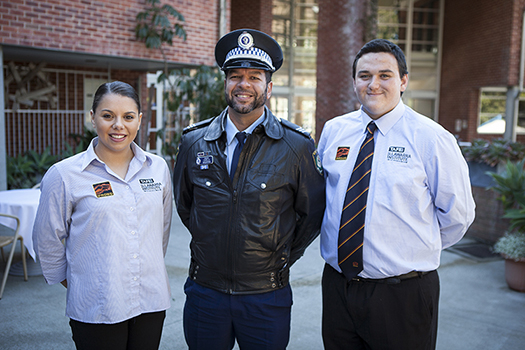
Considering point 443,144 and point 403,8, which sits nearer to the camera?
point 443,144

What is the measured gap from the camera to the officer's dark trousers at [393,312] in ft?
7.08

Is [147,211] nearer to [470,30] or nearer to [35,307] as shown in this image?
[35,307]

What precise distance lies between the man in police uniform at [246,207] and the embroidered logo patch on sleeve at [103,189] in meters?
0.44

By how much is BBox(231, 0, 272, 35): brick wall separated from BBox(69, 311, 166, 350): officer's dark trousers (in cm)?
1306

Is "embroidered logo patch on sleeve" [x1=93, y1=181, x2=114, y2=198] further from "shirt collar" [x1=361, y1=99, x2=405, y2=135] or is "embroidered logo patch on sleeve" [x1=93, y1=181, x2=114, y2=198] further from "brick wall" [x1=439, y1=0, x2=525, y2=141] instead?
"brick wall" [x1=439, y1=0, x2=525, y2=141]

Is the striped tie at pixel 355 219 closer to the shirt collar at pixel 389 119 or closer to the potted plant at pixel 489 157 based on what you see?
the shirt collar at pixel 389 119

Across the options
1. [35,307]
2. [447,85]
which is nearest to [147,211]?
[35,307]

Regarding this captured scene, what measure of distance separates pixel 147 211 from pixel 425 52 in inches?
768

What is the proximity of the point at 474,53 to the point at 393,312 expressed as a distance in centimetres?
1718

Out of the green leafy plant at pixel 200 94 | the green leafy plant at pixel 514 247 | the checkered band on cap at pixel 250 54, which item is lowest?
the green leafy plant at pixel 514 247

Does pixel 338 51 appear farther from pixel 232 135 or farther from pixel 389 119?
pixel 232 135

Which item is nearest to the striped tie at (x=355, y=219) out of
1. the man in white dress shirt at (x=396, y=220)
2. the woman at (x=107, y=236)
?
the man in white dress shirt at (x=396, y=220)

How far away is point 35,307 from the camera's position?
160 inches

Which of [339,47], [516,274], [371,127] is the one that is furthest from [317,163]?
[339,47]
